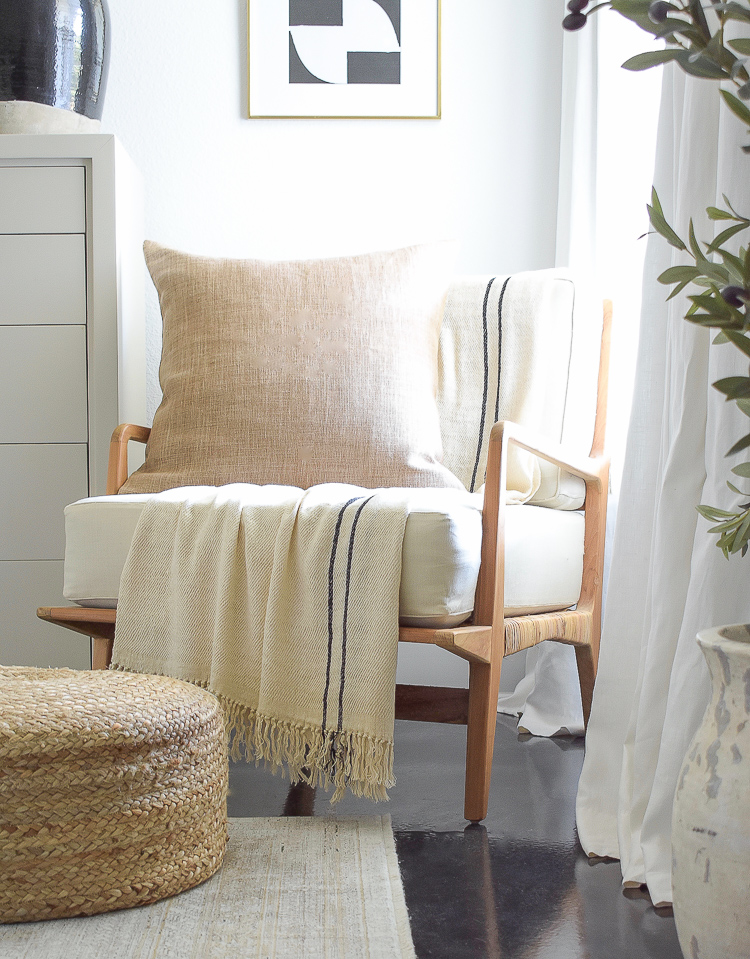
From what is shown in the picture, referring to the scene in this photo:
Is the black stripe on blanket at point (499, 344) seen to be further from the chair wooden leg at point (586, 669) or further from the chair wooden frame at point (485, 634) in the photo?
the chair wooden leg at point (586, 669)

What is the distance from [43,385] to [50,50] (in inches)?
28.3

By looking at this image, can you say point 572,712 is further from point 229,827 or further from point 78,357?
point 78,357

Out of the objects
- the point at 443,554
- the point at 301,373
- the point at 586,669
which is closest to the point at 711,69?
the point at 443,554

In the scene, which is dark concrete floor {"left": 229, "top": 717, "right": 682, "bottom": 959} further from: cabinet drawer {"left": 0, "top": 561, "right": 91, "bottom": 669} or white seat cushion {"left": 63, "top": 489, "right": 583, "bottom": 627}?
cabinet drawer {"left": 0, "top": 561, "right": 91, "bottom": 669}

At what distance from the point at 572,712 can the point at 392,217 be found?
127cm

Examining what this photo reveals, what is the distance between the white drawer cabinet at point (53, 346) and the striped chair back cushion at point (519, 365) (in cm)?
73

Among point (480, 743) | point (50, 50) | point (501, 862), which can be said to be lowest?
point (501, 862)

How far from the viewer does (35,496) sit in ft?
6.28

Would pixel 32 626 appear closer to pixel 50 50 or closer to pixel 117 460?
pixel 117 460

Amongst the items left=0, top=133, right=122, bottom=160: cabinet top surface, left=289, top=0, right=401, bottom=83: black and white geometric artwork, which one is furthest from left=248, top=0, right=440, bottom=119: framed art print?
left=0, top=133, right=122, bottom=160: cabinet top surface

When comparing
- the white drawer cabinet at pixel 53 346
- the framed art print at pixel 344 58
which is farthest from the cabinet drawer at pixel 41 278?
the framed art print at pixel 344 58

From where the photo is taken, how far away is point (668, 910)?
1020mm

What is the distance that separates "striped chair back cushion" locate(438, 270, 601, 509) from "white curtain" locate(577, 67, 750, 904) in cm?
54

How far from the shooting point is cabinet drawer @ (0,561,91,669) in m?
1.89
